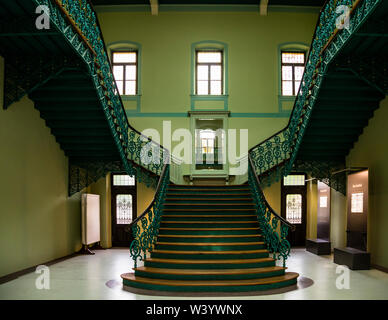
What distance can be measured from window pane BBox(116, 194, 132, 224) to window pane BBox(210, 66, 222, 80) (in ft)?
15.2

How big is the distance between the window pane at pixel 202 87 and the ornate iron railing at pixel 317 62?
9.71ft

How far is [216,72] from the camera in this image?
12.6m

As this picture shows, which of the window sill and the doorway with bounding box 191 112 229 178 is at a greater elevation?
the window sill

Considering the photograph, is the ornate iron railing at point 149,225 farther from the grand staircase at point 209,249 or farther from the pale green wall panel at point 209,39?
the pale green wall panel at point 209,39

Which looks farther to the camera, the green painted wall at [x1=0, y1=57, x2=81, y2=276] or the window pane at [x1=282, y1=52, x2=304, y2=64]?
the window pane at [x1=282, y1=52, x2=304, y2=64]

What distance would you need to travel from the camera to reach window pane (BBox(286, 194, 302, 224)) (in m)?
12.5

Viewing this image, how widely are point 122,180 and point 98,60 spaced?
18.5 feet

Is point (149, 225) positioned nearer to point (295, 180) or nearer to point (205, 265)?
point (205, 265)

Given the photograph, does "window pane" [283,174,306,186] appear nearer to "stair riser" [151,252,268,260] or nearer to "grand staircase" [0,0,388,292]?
"grand staircase" [0,0,388,292]

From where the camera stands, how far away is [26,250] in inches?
321

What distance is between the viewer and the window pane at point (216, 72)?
12.6 m

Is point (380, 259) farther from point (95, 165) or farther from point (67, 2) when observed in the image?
point (67, 2)

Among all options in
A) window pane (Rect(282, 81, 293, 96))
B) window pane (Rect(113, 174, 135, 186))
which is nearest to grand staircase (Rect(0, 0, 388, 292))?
window pane (Rect(113, 174, 135, 186))

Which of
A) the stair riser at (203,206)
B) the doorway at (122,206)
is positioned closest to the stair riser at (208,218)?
→ the stair riser at (203,206)
